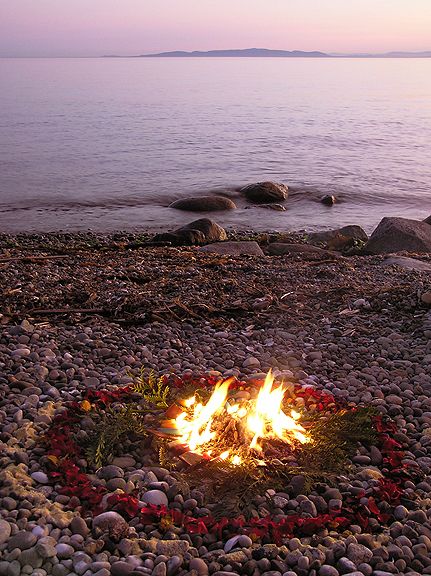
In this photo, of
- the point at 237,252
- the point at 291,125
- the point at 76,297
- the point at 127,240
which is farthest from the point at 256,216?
the point at 291,125

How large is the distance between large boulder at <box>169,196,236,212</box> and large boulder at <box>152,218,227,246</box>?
4461 millimetres

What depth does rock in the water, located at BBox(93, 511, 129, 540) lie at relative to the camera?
3.69 metres

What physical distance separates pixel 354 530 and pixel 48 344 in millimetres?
3652

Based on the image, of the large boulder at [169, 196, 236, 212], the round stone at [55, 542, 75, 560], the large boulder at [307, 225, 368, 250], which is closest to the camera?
the round stone at [55, 542, 75, 560]

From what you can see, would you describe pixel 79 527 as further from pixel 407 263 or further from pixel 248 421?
pixel 407 263

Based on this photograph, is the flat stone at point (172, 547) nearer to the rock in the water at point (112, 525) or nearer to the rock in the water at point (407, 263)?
the rock in the water at point (112, 525)

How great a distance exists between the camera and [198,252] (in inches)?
511

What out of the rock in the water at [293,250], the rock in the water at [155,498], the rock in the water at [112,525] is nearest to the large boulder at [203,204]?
the rock in the water at [293,250]

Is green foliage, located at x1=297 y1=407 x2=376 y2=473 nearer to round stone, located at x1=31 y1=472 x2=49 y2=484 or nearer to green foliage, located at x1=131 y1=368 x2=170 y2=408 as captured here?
green foliage, located at x1=131 y1=368 x2=170 y2=408

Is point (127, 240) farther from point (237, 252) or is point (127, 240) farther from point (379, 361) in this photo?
point (379, 361)

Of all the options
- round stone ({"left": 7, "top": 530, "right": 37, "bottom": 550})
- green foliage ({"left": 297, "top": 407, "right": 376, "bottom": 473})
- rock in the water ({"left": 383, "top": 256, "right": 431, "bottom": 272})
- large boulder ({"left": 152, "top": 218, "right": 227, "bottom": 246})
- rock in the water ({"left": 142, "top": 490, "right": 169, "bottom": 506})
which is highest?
round stone ({"left": 7, "top": 530, "right": 37, "bottom": 550})

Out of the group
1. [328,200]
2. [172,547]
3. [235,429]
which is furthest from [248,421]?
[328,200]

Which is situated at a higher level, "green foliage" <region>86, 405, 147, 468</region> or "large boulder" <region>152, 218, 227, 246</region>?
"green foliage" <region>86, 405, 147, 468</region>

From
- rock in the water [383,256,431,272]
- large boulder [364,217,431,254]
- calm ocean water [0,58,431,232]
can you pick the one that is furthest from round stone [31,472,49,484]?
calm ocean water [0,58,431,232]
